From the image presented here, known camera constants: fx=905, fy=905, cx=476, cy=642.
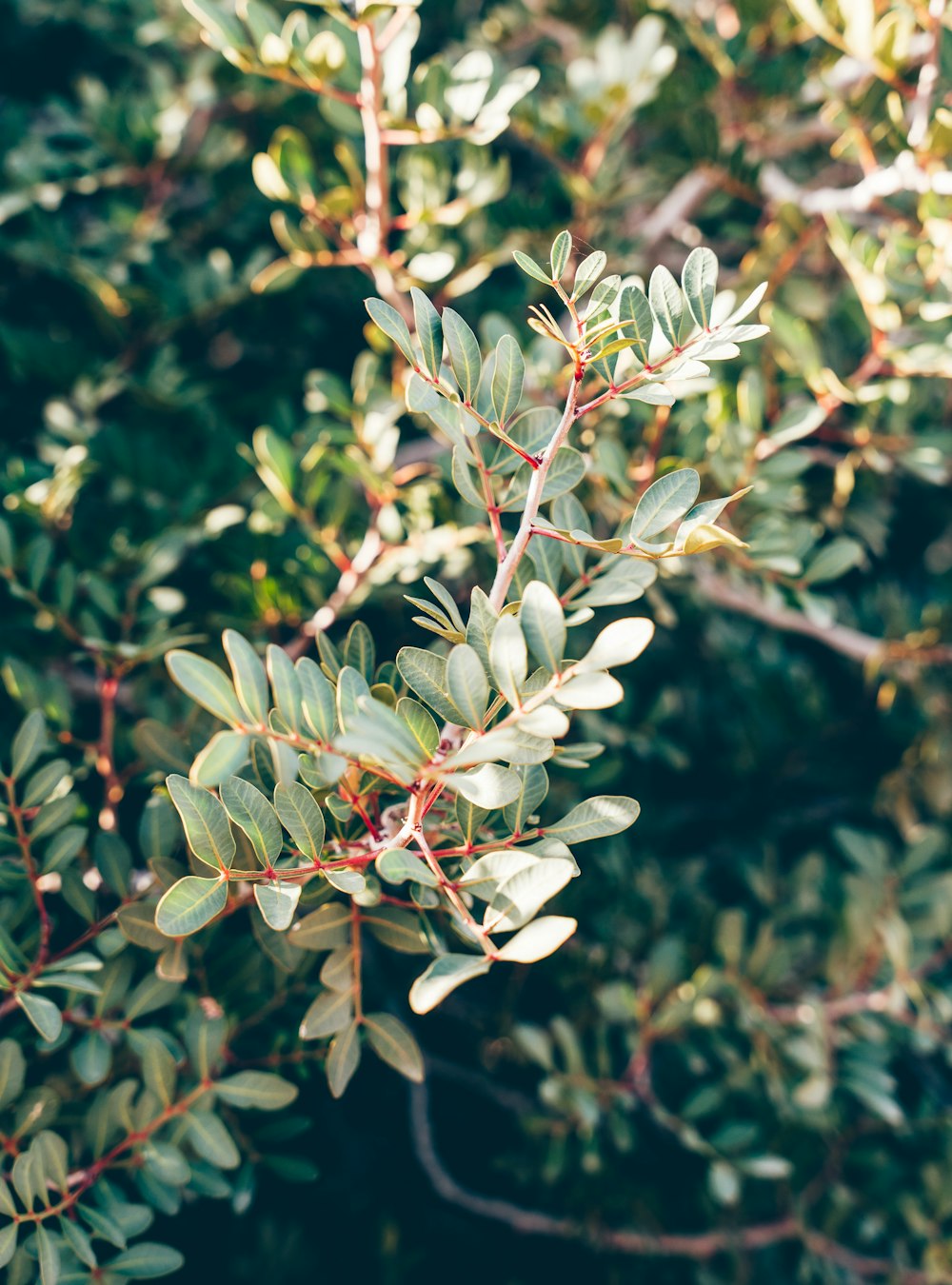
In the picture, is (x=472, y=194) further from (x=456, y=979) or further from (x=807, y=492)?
(x=456, y=979)

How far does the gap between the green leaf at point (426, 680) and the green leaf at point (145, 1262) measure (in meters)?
0.51

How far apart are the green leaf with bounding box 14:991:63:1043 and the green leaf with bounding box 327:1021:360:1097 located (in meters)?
0.20

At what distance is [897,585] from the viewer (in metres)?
1.60

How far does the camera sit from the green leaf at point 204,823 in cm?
60

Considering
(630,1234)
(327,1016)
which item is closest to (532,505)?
(327,1016)

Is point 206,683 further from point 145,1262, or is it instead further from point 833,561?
point 833,561

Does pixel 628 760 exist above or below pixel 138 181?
below

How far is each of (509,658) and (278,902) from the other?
222mm

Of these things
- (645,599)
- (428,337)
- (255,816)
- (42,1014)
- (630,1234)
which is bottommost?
(630,1234)

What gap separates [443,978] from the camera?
1.80 ft

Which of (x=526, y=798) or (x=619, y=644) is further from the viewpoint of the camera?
(x=526, y=798)

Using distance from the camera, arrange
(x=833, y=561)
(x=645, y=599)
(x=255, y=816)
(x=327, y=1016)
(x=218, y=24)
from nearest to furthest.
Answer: (x=255, y=816) < (x=327, y=1016) < (x=218, y=24) < (x=833, y=561) < (x=645, y=599)

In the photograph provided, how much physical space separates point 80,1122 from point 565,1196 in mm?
712

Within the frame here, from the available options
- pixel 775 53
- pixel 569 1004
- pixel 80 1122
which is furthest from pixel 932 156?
pixel 80 1122
